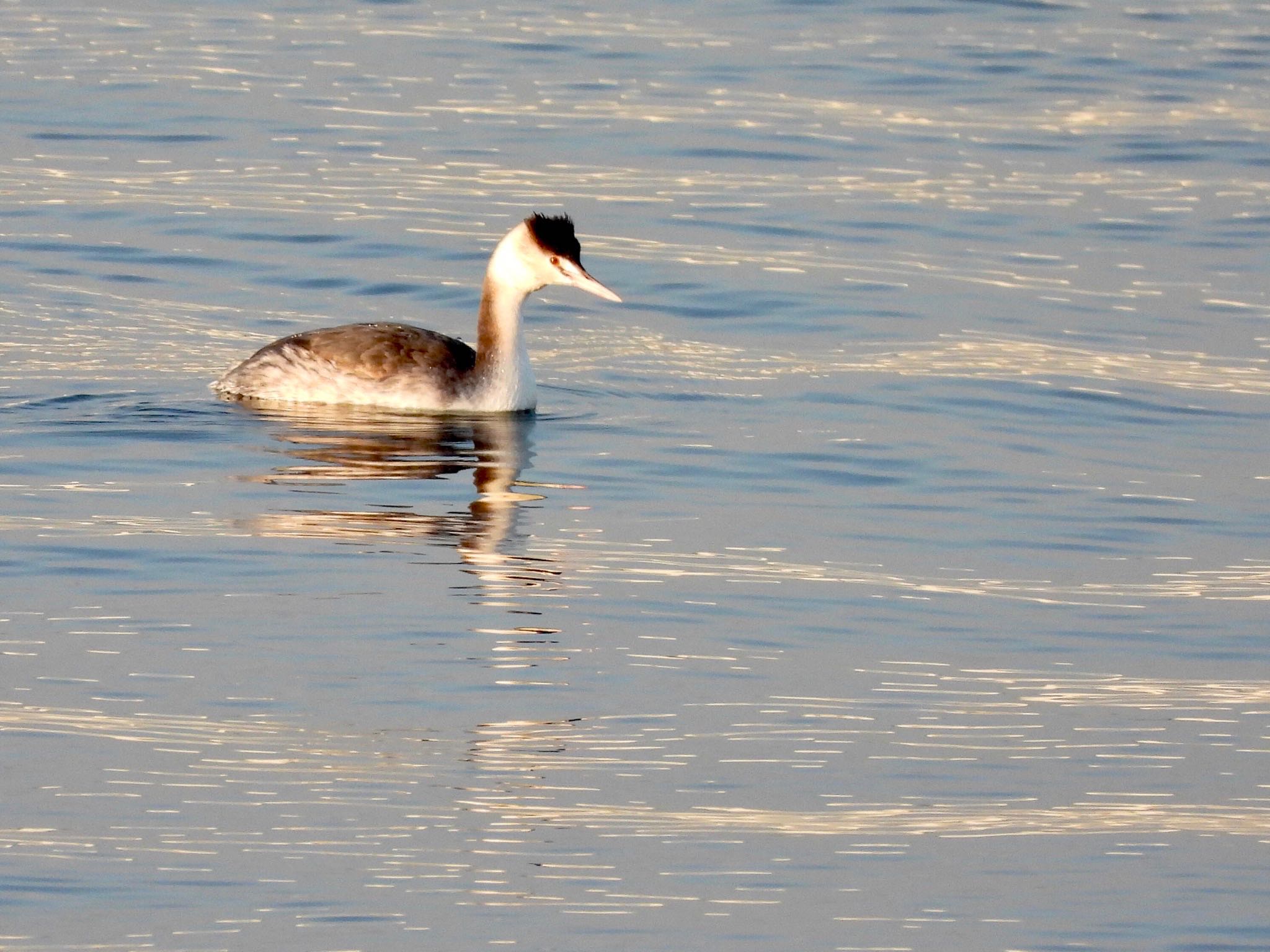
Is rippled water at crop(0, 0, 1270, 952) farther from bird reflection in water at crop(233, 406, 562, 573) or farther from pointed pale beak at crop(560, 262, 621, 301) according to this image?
pointed pale beak at crop(560, 262, 621, 301)

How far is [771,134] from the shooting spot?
2519 centimetres

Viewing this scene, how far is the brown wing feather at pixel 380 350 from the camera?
1492 centimetres

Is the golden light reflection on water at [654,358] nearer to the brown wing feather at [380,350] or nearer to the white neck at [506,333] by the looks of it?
the white neck at [506,333]

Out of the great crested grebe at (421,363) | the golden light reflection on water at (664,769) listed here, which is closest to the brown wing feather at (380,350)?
the great crested grebe at (421,363)

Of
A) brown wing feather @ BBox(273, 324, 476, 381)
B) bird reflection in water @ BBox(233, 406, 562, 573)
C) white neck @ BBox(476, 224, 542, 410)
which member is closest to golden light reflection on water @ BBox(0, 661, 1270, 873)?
bird reflection in water @ BBox(233, 406, 562, 573)

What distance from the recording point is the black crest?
15.3 metres

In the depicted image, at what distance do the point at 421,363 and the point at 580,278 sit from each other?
1160 mm

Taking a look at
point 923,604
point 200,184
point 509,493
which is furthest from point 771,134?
point 923,604

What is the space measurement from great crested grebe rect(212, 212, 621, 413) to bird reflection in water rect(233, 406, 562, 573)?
11 centimetres

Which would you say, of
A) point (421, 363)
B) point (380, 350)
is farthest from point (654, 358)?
point (380, 350)

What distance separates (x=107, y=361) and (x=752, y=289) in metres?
5.32

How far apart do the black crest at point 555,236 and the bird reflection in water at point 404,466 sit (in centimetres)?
108

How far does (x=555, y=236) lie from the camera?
15.3 m

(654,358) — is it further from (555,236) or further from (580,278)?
(555,236)
